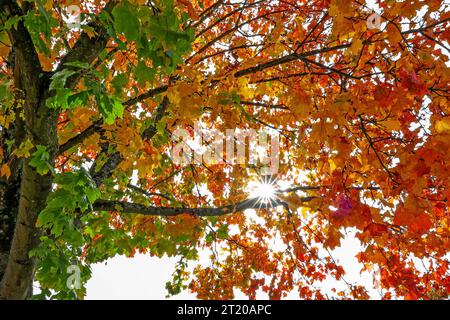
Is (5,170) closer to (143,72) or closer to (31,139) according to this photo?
(31,139)

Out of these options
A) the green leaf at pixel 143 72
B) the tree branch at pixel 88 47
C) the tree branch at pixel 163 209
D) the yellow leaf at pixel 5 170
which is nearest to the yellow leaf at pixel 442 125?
the tree branch at pixel 163 209

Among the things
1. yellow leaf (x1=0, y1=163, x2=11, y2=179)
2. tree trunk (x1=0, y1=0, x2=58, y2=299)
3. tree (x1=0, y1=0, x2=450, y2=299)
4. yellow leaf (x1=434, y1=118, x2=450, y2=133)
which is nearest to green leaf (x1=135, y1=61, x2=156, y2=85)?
tree (x1=0, y1=0, x2=450, y2=299)

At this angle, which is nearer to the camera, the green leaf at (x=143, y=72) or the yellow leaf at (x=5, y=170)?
the green leaf at (x=143, y=72)

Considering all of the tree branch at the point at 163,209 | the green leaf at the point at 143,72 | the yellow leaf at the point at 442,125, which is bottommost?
the tree branch at the point at 163,209

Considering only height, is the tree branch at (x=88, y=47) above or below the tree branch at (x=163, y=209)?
above

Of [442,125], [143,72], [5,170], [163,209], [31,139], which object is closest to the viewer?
[143,72]

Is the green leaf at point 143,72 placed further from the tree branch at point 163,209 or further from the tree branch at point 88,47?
the tree branch at point 163,209

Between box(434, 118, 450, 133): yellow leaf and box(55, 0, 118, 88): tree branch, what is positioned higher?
box(55, 0, 118, 88): tree branch

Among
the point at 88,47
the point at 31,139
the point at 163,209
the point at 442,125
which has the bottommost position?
the point at 163,209

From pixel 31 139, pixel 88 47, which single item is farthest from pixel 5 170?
pixel 88 47

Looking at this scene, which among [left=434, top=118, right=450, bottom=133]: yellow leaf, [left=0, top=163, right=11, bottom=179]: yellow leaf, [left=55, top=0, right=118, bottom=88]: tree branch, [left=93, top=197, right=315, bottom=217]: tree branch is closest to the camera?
[left=434, top=118, right=450, bottom=133]: yellow leaf

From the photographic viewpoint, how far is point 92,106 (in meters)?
3.83

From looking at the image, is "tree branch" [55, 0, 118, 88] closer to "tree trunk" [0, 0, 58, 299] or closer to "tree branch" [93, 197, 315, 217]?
"tree trunk" [0, 0, 58, 299]
